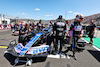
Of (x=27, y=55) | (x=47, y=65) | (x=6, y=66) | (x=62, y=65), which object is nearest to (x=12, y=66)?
(x=6, y=66)

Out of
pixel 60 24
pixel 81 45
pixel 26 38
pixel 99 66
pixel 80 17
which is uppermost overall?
pixel 80 17

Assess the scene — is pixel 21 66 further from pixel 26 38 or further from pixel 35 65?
pixel 26 38

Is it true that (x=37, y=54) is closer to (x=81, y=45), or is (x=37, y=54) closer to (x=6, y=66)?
(x=6, y=66)

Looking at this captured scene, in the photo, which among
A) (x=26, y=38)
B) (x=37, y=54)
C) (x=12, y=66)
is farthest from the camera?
(x=26, y=38)

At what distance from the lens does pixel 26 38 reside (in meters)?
3.74

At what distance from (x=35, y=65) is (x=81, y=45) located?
319cm

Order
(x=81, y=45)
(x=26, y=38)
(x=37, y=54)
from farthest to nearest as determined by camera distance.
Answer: (x=81, y=45) → (x=26, y=38) → (x=37, y=54)

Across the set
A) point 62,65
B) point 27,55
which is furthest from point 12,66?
point 62,65

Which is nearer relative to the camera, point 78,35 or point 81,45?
point 78,35

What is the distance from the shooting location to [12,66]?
256cm

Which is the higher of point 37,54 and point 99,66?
point 37,54

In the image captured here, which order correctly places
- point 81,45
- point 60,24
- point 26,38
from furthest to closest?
point 81,45, point 26,38, point 60,24

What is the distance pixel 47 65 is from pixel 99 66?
201 centimetres

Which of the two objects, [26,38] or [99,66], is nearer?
[99,66]
